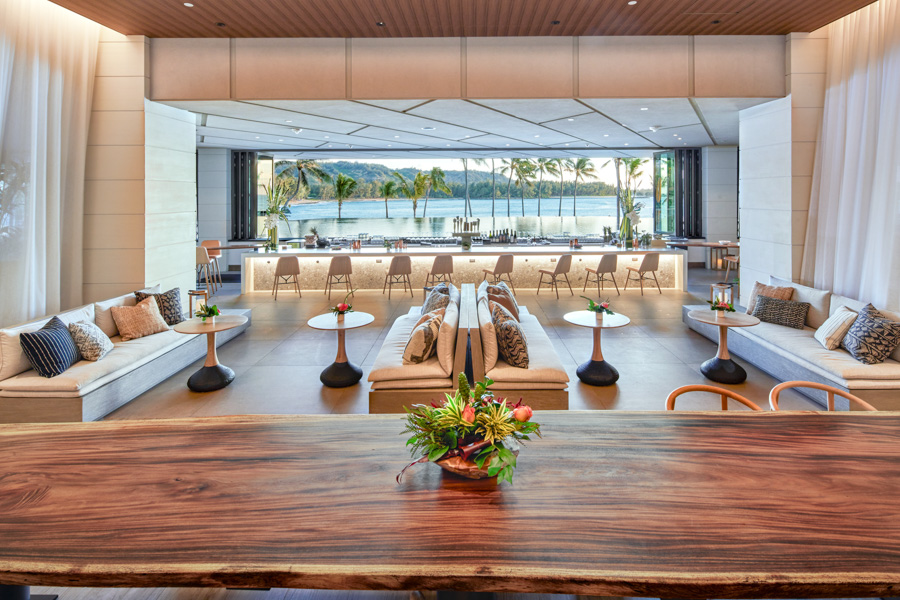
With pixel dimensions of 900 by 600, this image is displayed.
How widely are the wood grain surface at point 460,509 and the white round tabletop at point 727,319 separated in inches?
121

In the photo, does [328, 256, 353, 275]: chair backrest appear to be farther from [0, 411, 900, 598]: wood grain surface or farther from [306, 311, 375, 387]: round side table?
[0, 411, 900, 598]: wood grain surface

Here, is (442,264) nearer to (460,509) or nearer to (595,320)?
(595,320)

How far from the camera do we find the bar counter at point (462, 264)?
10.5 m

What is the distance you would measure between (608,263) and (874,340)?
18.4 ft

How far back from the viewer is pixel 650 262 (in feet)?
32.9

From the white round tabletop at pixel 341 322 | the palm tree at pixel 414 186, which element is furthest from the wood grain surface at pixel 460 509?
the palm tree at pixel 414 186

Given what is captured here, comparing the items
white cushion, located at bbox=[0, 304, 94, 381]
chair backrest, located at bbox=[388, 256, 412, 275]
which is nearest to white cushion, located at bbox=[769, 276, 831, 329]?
chair backrest, located at bbox=[388, 256, 412, 275]

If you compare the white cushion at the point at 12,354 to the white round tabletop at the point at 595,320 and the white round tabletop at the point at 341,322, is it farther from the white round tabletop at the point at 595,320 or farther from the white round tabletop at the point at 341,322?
the white round tabletop at the point at 595,320

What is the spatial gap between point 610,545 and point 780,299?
581cm

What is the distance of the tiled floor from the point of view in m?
4.67

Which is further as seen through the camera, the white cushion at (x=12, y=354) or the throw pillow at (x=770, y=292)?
the throw pillow at (x=770, y=292)

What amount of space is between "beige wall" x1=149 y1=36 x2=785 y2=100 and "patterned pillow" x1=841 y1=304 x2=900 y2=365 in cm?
355

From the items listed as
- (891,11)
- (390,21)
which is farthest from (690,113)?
(390,21)

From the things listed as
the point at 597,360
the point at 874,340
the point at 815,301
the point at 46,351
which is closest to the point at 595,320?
the point at 597,360
